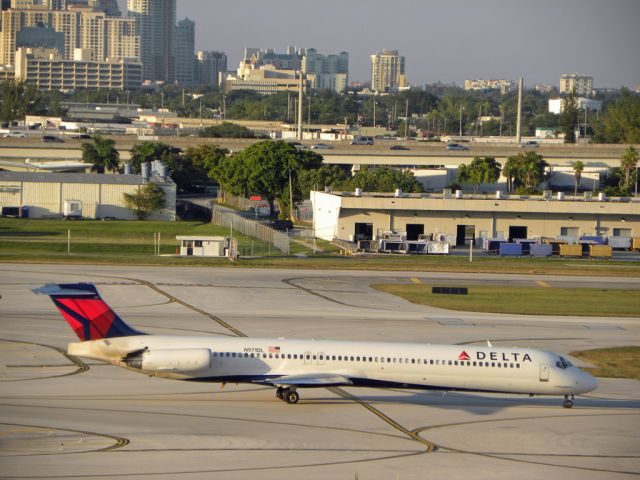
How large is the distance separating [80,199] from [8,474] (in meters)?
87.8

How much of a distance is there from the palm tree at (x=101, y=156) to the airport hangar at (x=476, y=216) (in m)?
61.5

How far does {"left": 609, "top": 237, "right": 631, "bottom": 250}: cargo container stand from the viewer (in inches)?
4195

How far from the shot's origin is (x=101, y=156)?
160m

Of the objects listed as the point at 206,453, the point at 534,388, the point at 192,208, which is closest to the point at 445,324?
the point at 534,388

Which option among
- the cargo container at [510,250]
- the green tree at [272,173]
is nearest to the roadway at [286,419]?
the cargo container at [510,250]

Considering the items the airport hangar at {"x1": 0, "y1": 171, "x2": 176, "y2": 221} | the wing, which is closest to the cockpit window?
the wing

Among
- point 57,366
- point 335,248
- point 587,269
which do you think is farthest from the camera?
point 335,248

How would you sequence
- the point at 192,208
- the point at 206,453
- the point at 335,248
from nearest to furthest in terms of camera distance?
1. the point at 206,453
2. the point at 335,248
3. the point at 192,208

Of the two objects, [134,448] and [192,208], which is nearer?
[134,448]

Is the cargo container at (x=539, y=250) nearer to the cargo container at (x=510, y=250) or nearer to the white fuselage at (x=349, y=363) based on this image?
the cargo container at (x=510, y=250)

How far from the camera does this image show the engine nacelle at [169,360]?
41438 millimetres

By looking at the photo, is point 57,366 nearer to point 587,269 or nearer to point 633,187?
point 587,269

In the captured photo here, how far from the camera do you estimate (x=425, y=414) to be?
43.5 meters

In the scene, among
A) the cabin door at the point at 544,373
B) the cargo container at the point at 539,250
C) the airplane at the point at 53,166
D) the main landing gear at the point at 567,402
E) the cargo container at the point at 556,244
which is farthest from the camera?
the airplane at the point at 53,166
